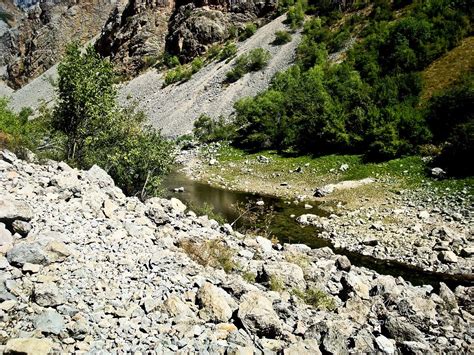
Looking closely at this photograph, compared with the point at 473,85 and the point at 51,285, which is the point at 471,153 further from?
the point at 51,285

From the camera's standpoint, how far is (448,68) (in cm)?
4738

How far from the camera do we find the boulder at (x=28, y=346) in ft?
21.1

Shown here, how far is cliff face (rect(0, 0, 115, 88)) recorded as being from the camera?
132375mm

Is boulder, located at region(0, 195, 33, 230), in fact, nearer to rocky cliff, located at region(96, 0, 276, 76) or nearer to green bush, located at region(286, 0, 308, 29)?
green bush, located at region(286, 0, 308, 29)

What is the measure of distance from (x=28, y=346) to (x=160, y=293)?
2.79 meters

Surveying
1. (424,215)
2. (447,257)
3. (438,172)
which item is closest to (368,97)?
(438,172)

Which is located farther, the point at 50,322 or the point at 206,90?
the point at 206,90

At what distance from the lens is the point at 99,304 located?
8.03 metres

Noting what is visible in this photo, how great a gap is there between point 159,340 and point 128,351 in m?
0.59

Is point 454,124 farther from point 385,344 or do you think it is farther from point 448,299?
point 385,344

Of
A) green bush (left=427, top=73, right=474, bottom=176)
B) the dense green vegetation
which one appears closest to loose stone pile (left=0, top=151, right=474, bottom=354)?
green bush (left=427, top=73, right=474, bottom=176)

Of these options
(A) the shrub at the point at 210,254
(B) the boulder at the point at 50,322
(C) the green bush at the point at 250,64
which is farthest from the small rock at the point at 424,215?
(C) the green bush at the point at 250,64

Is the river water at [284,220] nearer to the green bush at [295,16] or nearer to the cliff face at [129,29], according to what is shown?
the green bush at [295,16]

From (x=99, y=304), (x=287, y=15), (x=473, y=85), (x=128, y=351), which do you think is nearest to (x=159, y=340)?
(x=128, y=351)
